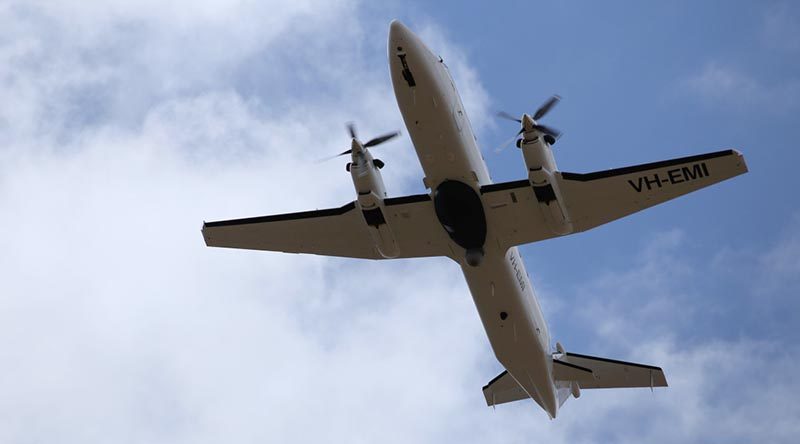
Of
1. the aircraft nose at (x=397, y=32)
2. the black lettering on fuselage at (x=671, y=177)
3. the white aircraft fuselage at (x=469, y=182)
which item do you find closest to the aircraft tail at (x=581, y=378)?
the white aircraft fuselage at (x=469, y=182)

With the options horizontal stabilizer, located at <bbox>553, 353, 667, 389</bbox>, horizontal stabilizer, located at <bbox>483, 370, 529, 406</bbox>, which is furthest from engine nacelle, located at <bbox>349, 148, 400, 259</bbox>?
horizontal stabilizer, located at <bbox>483, 370, 529, 406</bbox>

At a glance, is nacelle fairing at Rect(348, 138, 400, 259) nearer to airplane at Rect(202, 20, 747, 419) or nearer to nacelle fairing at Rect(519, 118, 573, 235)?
airplane at Rect(202, 20, 747, 419)

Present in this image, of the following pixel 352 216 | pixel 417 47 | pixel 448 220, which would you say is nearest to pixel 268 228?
pixel 352 216

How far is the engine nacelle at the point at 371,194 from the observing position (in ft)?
87.7

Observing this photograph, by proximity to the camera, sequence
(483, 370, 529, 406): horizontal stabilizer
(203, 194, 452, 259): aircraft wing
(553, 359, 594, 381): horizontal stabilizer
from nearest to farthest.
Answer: (203, 194, 452, 259): aircraft wing < (553, 359, 594, 381): horizontal stabilizer < (483, 370, 529, 406): horizontal stabilizer

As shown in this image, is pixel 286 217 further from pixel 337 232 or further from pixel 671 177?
pixel 671 177

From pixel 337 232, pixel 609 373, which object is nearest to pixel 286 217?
pixel 337 232

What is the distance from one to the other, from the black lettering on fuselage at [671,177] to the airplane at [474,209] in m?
0.03

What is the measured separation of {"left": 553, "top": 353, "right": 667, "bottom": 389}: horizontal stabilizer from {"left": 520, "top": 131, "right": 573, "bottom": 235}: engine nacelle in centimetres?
611

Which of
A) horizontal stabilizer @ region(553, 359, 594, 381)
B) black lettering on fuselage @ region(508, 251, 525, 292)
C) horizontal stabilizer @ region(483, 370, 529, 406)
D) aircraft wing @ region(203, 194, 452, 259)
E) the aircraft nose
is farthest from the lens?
horizontal stabilizer @ region(483, 370, 529, 406)

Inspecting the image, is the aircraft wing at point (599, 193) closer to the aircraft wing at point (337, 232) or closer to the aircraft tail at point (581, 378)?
the aircraft wing at point (337, 232)

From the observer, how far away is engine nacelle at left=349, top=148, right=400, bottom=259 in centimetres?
2672

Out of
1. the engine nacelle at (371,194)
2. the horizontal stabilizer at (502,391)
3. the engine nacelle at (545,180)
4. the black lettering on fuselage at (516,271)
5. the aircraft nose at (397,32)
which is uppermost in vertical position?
the aircraft nose at (397,32)

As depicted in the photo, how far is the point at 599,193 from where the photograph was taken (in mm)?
27250
